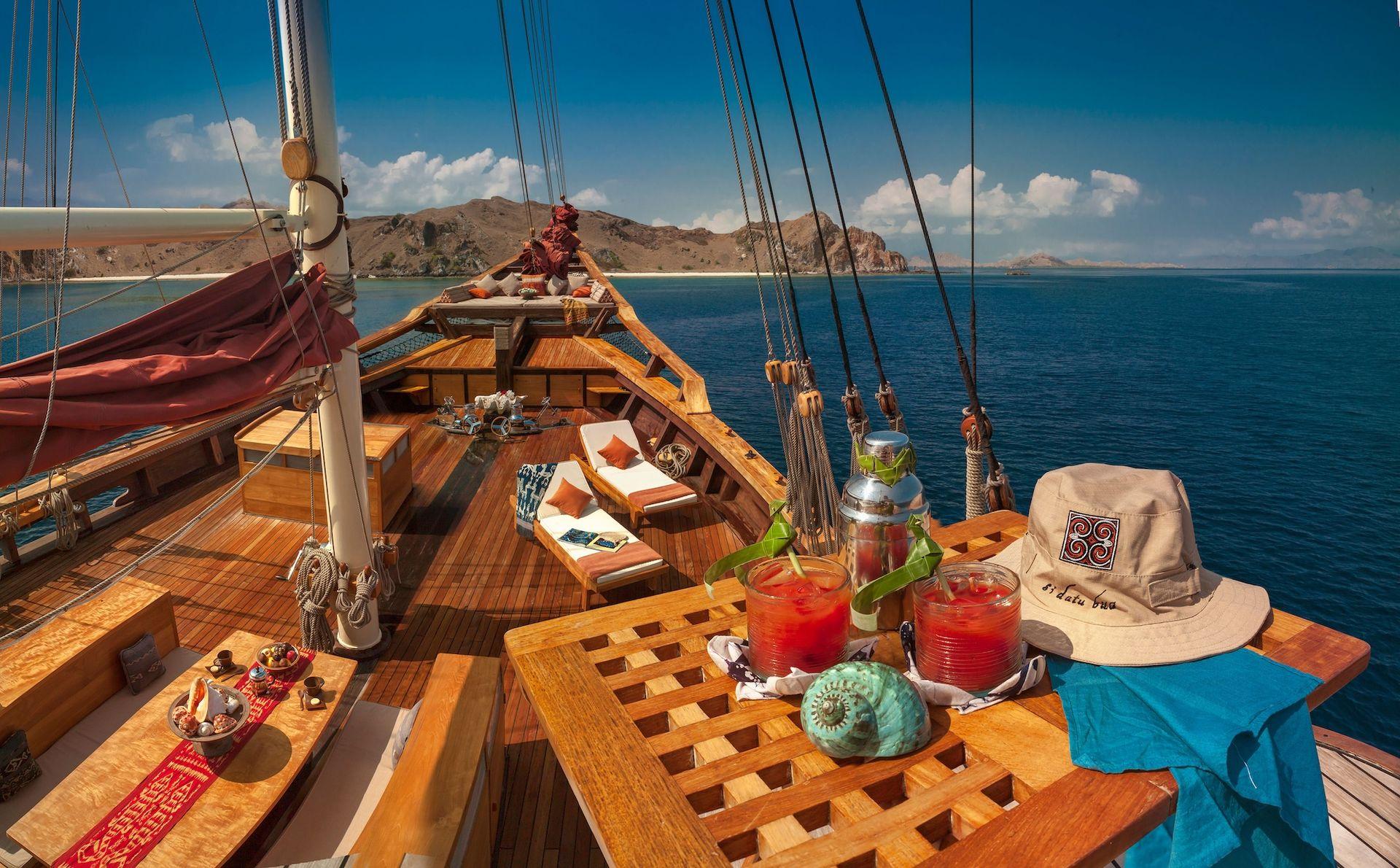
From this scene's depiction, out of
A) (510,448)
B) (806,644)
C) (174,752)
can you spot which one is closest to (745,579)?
(806,644)

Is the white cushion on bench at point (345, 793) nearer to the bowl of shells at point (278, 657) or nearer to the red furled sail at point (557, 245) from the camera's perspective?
the bowl of shells at point (278, 657)

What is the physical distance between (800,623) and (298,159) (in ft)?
11.8

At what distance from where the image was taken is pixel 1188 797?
123cm

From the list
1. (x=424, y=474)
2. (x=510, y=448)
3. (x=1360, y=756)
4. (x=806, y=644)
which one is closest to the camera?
(x=806, y=644)

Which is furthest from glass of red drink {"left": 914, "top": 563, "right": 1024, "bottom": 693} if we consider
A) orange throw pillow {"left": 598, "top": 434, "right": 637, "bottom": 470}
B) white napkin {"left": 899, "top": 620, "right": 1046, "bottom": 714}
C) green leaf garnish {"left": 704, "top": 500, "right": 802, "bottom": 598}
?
orange throw pillow {"left": 598, "top": 434, "right": 637, "bottom": 470}

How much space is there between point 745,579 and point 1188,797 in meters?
0.84

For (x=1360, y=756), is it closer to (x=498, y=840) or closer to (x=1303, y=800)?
(x=1303, y=800)

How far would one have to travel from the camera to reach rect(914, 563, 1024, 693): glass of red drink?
143 centimetres

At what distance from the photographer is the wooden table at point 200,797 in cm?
271

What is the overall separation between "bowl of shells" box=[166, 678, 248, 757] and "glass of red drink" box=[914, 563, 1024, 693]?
9.76 feet

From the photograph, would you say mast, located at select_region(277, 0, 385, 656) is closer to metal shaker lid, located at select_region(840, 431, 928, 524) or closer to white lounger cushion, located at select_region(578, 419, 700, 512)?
white lounger cushion, located at select_region(578, 419, 700, 512)

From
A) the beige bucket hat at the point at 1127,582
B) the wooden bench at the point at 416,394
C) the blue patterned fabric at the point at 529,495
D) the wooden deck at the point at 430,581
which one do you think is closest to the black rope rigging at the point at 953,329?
the beige bucket hat at the point at 1127,582

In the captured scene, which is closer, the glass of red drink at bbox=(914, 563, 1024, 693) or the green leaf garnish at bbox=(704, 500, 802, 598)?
the glass of red drink at bbox=(914, 563, 1024, 693)

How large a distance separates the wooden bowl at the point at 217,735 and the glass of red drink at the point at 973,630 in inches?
117
